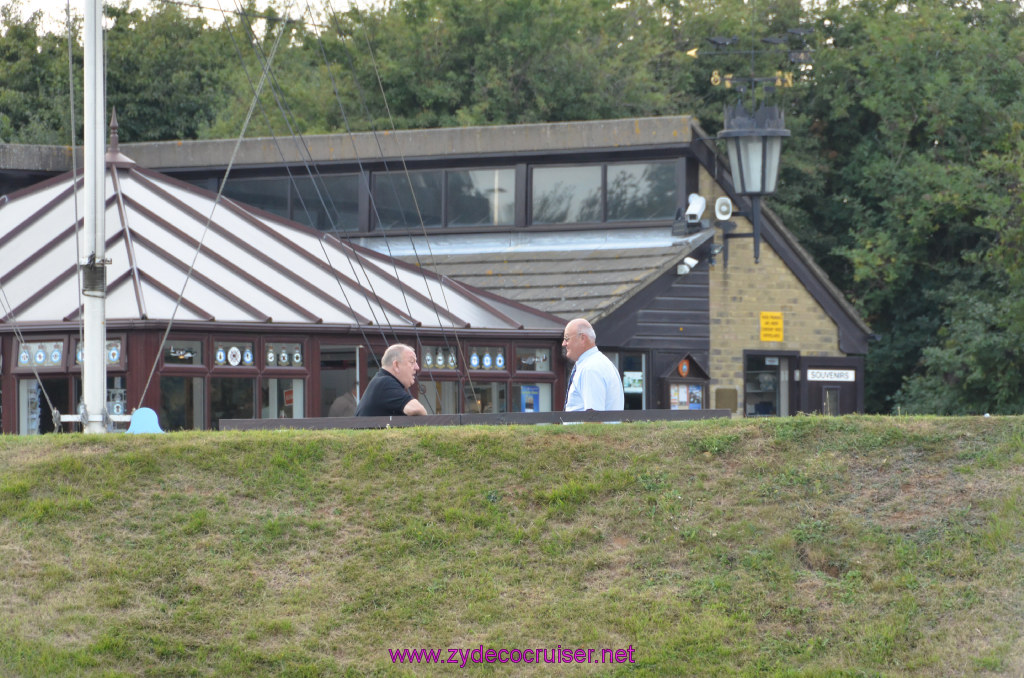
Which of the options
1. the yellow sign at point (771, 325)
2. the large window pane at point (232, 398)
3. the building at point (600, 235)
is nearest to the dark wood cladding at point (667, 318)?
the building at point (600, 235)

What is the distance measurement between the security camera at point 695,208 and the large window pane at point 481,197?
8.98 feet

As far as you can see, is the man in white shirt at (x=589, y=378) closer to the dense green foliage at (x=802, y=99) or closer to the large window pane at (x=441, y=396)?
the large window pane at (x=441, y=396)

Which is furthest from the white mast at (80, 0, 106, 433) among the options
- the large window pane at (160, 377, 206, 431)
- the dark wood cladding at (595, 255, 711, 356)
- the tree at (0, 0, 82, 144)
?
the tree at (0, 0, 82, 144)

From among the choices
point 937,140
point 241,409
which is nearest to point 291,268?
point 241,409

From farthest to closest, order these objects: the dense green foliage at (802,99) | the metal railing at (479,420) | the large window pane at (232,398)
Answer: the dense green foliage at (802,99) < the large window pane at (232,398) < the metal railing at (479,420)

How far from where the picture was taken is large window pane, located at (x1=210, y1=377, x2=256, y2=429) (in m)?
16.2

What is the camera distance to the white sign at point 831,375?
885 inches

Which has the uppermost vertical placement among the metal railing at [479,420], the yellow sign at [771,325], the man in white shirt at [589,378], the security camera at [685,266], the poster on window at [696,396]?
the security camera at [685,266]

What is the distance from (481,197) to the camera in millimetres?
22406

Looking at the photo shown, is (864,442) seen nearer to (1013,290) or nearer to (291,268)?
(291,268)

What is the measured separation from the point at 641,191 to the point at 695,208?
0.97 m

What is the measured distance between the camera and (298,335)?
55.2 ft

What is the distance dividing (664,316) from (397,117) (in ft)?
40.9

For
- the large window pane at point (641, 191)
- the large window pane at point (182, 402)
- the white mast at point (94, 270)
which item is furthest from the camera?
the large window pane at point (641, 191)
